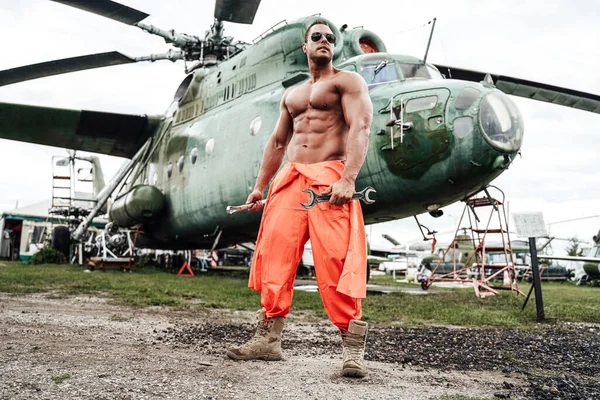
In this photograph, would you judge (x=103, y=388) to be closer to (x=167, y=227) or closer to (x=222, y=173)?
(x=222, y=173)

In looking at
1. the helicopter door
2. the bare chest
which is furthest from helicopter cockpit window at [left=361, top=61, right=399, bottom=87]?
the bare chest

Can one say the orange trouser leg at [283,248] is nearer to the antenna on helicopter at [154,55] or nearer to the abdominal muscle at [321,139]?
the abdominal muscle at [321,139]

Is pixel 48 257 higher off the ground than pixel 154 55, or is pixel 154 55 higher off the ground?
pixel 154 55

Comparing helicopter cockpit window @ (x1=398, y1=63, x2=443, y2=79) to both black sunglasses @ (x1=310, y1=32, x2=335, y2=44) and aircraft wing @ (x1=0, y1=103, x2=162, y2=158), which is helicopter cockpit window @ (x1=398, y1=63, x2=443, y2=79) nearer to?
black sunglasses @ (x1=310, y1=32, x2=335, y2=44)

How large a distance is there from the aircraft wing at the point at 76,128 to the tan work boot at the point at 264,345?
1117cm

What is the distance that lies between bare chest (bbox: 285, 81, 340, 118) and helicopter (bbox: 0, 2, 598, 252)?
298cm

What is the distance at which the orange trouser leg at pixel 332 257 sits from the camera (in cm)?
302

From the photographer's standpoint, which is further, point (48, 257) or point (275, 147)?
point (48, 257)

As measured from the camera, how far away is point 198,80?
39.4 feet

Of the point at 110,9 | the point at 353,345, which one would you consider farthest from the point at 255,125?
the point at 353,345

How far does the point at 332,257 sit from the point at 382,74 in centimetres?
484

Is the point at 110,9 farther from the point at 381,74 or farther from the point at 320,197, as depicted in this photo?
the point at 320,197

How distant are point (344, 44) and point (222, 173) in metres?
3.38

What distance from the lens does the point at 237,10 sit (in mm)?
10695
